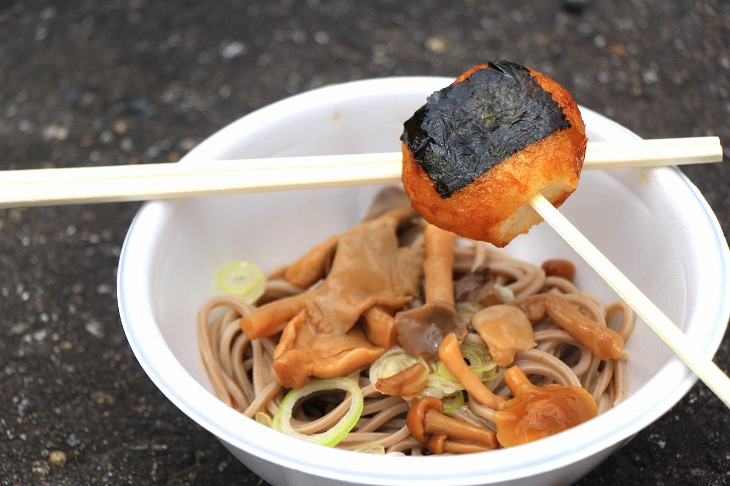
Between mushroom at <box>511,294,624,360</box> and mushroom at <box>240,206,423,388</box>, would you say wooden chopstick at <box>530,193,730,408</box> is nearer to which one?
mushroom at <box>511,294,624,360</box>

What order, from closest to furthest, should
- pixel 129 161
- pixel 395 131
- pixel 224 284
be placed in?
pixel 224 284
pixel 395 131
pixel 129 161

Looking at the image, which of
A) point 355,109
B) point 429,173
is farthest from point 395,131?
point 429,173

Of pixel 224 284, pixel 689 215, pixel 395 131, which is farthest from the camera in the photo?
pixel 395 131

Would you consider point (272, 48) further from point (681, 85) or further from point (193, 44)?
point (681, 85)

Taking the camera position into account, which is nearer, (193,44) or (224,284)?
(224,284)

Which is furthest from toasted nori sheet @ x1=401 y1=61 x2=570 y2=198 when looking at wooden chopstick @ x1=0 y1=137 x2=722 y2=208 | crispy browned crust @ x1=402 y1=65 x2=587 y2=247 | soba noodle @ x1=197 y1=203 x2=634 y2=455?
soba noodle @ x1=197 y1=203 x2=634 y2=455

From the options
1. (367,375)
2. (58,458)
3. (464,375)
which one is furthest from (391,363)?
(58,458)
